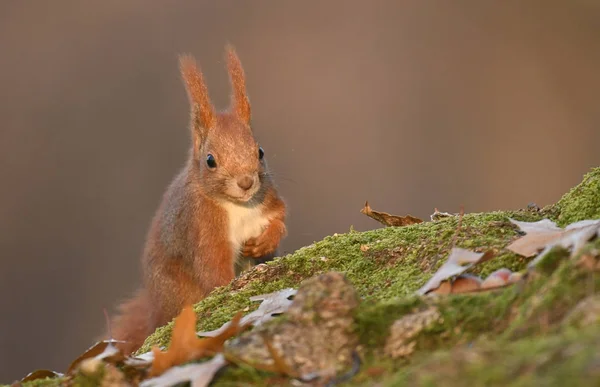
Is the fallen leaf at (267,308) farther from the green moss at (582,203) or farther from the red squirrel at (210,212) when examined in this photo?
the red squirrel at (210,212)

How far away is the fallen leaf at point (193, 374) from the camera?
4.83ft

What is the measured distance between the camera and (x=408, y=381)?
1.19 m

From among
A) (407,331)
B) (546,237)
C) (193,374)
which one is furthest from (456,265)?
(193,374)

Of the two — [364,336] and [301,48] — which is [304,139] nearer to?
[301,48]

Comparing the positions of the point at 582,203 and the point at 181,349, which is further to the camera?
the point at 582,203

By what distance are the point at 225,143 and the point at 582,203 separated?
1.71m

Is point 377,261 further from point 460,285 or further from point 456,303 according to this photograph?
point 456,303

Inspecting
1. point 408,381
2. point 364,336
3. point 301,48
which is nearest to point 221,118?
point 364,336

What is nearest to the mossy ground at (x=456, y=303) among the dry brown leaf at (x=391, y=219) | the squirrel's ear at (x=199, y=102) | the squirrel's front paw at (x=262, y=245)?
the dry brown leaf at (x=391, y=219)

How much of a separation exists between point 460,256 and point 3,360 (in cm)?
609

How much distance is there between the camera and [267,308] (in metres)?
2.10

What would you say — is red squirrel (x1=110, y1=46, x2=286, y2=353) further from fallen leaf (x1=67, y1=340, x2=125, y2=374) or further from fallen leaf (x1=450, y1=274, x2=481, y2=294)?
fallen leaf (x1=450, y1=274, x2=481, y2=294)

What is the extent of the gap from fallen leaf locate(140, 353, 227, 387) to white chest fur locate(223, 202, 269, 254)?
6.70 feet

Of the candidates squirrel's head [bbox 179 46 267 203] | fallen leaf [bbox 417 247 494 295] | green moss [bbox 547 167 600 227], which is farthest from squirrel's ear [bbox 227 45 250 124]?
fallen leaf [bbox 417 247 494 295]
